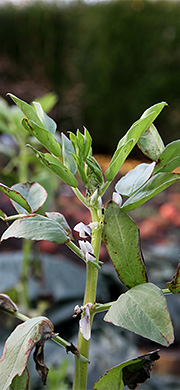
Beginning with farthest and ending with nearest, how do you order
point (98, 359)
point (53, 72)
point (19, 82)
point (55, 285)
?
point (53, 72), point (19, 82), point (55, 285), point (98, 359)

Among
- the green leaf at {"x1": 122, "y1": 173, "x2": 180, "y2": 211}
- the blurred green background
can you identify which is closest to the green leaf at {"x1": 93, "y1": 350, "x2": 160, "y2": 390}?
the green leaf at {"x1": 122, "y1": 173, "x2": 180, "y2": 211}

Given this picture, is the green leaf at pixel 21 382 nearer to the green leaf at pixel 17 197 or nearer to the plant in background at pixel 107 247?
the plant in background at pixel 107 247

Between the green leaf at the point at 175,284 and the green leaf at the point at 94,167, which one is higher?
the green leaf at the point at 94,167

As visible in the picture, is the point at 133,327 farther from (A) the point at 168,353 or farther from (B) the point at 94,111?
(B) the point at 94,111

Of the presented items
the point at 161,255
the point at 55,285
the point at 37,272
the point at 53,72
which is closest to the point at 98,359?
the point at 37,272

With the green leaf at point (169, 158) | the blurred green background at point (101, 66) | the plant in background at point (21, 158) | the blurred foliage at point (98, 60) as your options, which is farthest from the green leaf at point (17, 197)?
the blurred foliage at point (98, 60)

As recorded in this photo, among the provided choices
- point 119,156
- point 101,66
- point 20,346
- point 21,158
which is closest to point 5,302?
point 20,346
